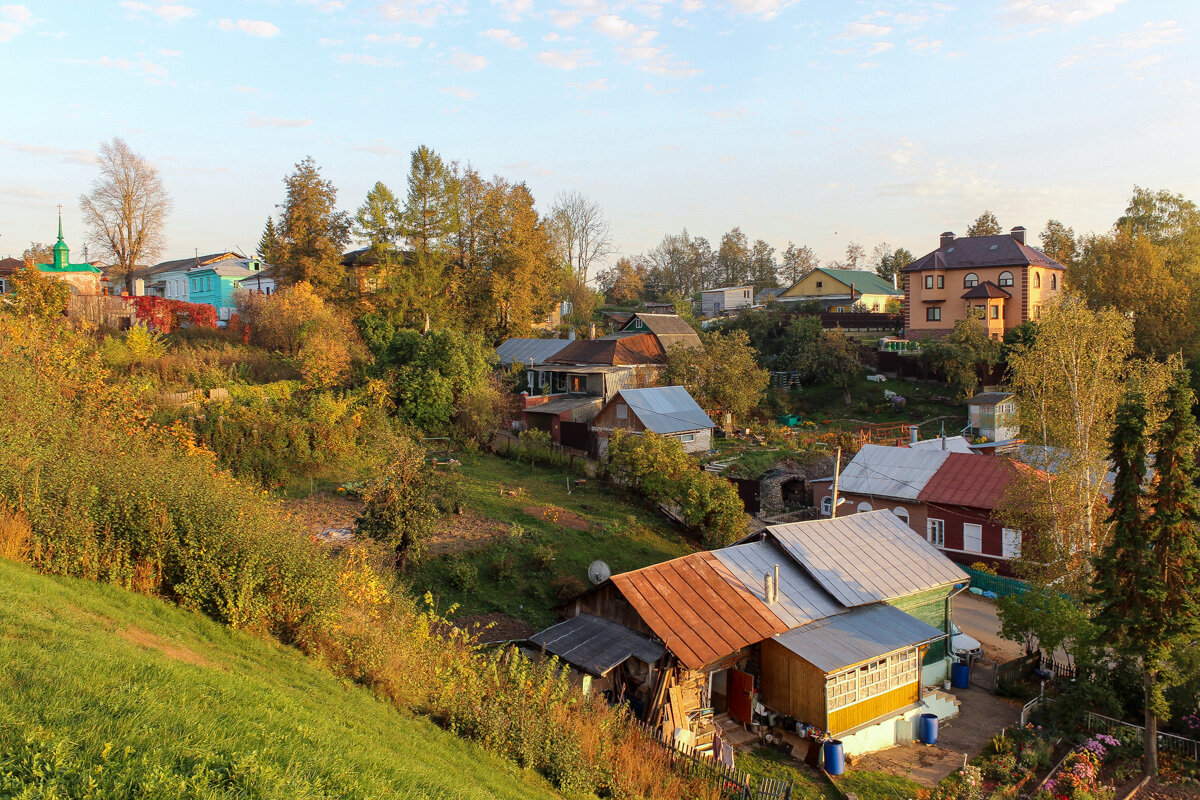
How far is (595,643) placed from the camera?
13695 mm

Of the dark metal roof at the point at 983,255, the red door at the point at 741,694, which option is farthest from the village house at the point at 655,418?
the dark metal roof at the point at 983,255

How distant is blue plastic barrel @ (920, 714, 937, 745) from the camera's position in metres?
14.1

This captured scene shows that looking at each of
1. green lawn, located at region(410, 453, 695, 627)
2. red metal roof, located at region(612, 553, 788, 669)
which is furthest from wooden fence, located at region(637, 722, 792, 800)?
green lawn, located at region(410, 453, 695, 627)

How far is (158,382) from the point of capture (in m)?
23.6

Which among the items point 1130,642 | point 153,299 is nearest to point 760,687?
point 1130,642

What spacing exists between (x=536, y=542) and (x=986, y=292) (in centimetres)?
3578

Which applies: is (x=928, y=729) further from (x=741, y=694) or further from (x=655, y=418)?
(x=655, y=418)

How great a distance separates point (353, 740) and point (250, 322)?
29916mm

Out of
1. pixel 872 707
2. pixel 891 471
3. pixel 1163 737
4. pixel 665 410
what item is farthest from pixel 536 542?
pixel 1163 737

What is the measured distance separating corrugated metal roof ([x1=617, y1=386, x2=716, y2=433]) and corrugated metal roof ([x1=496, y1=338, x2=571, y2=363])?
32.6 ft

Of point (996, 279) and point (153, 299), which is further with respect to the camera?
point (996, 279)

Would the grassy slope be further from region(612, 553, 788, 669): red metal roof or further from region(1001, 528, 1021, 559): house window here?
region(1001, 528, 1021, 559): house window

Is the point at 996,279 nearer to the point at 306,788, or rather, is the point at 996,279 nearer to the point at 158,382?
the point at 158,382

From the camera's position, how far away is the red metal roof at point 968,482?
22.5m
